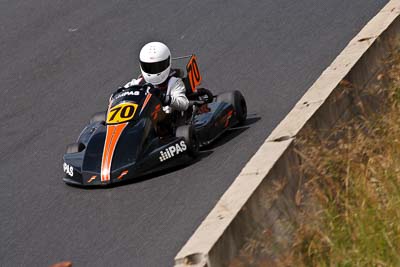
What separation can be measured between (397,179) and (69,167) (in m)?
4.13

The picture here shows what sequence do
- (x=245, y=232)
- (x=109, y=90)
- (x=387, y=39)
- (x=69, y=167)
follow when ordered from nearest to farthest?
(x=245, y=232)
(x=387, y=39)
(x=69, y=167)
(x=109, y=90)

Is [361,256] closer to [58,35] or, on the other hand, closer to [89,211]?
[89,211]

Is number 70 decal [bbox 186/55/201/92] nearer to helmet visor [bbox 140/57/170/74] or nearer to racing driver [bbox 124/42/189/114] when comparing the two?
racing driver [bbox 124/42/189/114]

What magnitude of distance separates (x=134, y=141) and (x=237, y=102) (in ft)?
6.00

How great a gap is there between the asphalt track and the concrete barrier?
1547mm

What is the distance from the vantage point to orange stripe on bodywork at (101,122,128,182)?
9.70 m

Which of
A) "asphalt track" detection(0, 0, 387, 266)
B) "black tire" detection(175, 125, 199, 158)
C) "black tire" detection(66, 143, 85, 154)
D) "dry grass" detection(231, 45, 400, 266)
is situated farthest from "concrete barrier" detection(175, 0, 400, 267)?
"black tire" detection(66, 143, 85, 154)

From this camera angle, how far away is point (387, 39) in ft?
29.8

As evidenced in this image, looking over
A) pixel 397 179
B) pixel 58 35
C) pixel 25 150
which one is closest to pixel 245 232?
pixel 397 179

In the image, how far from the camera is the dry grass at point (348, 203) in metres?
5.91

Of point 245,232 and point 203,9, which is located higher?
point 245,232

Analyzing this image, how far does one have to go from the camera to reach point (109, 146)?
9.90 metres

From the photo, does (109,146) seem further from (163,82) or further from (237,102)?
(237,102)

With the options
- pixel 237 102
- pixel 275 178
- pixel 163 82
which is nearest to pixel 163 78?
pixel 163 82
